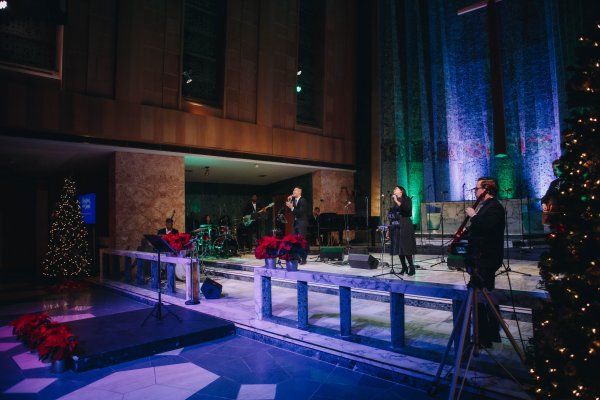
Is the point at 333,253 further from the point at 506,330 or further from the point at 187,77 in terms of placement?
the point at 187,77

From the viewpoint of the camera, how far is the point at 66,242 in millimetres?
9594

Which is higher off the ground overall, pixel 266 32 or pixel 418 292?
pixel 266 32

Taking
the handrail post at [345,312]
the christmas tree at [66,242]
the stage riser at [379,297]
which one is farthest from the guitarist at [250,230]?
the handrail post at [345,312]

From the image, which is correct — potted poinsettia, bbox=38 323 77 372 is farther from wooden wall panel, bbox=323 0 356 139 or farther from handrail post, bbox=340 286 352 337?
wooden wall panel, bbox=323 0 356 139

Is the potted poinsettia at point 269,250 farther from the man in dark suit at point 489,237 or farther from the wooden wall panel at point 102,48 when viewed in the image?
the wooden wall panel at point 102,48

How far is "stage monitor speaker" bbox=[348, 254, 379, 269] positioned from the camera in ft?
24.5

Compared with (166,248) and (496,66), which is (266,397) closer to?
(166,248)

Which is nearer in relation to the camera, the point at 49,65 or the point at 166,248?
the point at 166,248

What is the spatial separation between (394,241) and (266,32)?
8.65 meters

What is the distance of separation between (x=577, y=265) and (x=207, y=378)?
9.82 ft

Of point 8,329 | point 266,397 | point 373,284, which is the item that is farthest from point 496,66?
point 8,329

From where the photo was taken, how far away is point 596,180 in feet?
6.64

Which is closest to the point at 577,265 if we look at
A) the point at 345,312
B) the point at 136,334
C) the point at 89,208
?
the point at 345,312

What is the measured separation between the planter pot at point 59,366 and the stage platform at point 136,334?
97 mm
